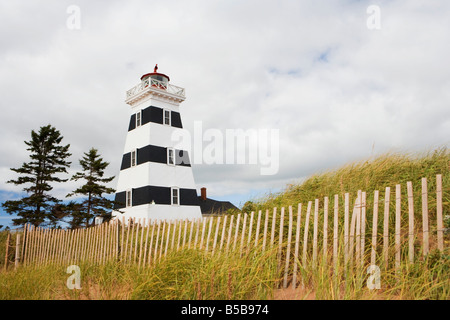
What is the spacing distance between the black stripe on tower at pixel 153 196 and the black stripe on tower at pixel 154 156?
2056 millimetres

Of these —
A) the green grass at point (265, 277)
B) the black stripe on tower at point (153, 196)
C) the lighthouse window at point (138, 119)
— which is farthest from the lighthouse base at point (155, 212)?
the green grass at point (265, 277)

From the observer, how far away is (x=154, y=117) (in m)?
24.4

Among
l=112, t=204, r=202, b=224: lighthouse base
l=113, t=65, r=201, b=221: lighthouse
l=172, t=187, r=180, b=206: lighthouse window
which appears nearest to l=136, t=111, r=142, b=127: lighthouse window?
l=113, t=65, r=201, b=221: lighthouse

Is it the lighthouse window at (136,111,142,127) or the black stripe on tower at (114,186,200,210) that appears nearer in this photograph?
the black stripe on tower at (114,186,200,210)

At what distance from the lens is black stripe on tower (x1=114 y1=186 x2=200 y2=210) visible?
74.0ft

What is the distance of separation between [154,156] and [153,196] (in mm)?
2984

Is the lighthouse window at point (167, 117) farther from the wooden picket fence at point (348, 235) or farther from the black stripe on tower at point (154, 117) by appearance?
the wooden picket fence at point (348, 235)

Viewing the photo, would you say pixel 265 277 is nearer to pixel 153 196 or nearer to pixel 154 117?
pixel 153 196

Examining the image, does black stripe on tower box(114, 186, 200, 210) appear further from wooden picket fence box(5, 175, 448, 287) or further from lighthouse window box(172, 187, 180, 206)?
wooden picket fence box(5, 175, 448, 287)

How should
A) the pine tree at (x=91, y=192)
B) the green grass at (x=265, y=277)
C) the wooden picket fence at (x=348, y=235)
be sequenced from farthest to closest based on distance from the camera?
the pine tree at (x=91, y=192), the wooden picket fence at (x=348, y=235), the green grass at (x=265, y=277)

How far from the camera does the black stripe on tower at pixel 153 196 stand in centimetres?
2255
